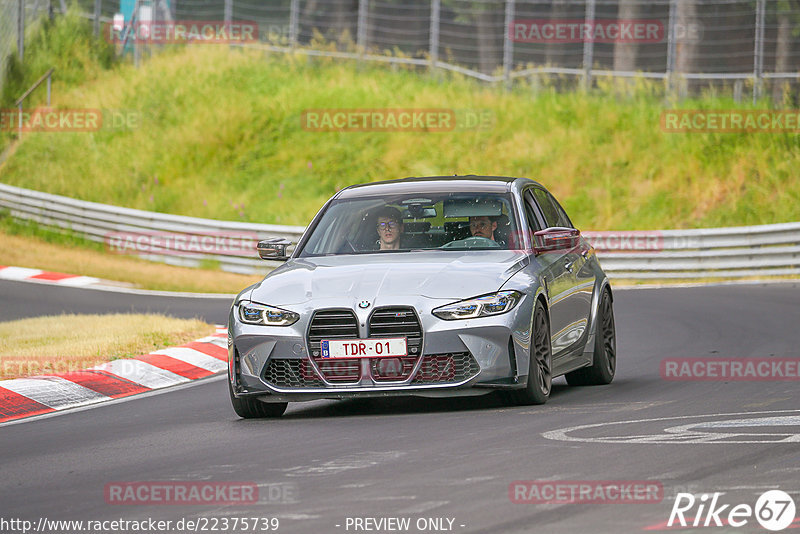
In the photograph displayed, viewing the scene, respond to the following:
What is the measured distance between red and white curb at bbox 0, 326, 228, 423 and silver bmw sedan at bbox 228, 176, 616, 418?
2133mm

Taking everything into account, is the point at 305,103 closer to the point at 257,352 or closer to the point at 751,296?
the point at 751,296

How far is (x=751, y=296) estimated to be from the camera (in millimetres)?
20531

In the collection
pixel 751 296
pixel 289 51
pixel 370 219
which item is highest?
pixel 289 51

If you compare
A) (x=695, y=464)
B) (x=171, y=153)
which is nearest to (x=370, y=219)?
(x=695, y=464)

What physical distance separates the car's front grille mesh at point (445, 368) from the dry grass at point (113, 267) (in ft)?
52.2

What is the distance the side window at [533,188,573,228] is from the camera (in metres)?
11.5

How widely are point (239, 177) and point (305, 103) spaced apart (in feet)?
11.1

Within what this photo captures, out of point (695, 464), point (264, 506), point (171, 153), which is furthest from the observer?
point (171, 153)

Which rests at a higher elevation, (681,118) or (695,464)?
(681,118)

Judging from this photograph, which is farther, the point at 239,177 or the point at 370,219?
the point at 239,177

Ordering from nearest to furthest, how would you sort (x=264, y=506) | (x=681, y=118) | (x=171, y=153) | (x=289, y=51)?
1. (x=264, y=506)
2. (x=681, y=118)
3. (x=171, y=153)
4. (x=289, y=51)
